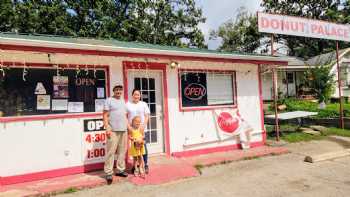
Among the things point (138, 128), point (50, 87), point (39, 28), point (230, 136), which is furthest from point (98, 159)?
point (39, 28)

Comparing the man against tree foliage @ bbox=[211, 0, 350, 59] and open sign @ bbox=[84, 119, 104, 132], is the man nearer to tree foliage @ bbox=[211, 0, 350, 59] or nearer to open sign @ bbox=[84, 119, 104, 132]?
open sign @ bbox=[84, 119, 104, 132]

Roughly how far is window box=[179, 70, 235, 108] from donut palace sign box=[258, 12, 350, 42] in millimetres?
2037

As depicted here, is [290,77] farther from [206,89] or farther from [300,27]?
[206,89]

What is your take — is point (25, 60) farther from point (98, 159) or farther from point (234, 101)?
point (234, 101)

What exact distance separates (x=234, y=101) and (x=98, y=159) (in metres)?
4.35

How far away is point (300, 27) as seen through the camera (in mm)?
11172

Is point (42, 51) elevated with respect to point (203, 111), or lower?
elevated

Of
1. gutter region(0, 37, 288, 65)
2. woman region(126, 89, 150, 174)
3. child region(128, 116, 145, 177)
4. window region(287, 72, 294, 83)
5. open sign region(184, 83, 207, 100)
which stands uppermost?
window region(287, 72, 294, 83)

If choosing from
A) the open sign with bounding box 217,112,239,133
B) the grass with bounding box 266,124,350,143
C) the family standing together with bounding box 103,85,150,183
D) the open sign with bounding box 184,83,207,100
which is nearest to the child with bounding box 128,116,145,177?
the family standing together with bounding box 103,85,150,183

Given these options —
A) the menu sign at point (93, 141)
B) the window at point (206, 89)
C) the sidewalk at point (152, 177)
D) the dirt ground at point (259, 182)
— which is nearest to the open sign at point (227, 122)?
the window at point (206, 89)

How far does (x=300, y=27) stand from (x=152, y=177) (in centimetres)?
767

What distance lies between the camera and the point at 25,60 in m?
6.48

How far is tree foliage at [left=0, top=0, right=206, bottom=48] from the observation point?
22.7 metres

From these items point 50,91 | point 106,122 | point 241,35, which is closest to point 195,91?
point 106,122
